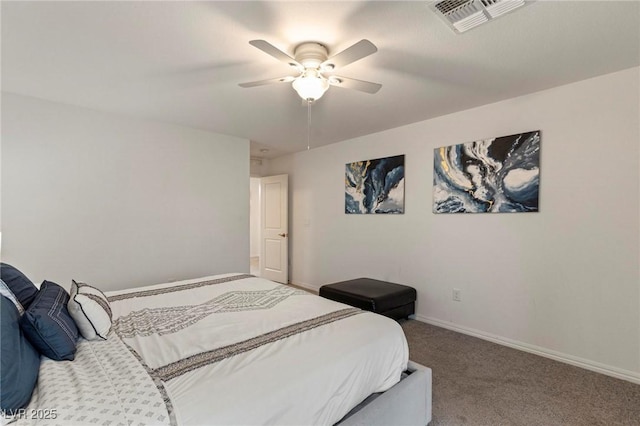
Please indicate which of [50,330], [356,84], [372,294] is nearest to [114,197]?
[50,330]

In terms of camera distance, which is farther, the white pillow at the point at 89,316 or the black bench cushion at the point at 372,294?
the black bench cushion at the point at 372,294

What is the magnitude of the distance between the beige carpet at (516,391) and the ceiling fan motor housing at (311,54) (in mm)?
2441

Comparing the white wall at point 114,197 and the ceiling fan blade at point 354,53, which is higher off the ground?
the ceiling fan blade at point 354,53

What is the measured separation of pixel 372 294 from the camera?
3311mm

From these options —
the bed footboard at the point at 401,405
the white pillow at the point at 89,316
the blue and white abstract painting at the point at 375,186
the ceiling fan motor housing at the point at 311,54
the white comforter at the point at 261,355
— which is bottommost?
the bed footboard at the point at 401,405

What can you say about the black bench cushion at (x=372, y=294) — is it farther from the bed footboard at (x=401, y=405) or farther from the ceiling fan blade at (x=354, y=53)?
the ceiling fan blade at (x=354, y=53)

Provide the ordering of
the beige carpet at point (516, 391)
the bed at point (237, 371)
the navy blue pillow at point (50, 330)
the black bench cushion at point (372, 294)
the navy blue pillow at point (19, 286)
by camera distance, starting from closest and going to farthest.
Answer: the bed at point (237, 371) < the navy blue pillow at point (50, 330) < the navy blue pillow at point (19, 286) < the beige carpet at point (516, 391) < the black bench cushion at point (372, 294)

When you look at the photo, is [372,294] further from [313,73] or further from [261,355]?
[313,73]

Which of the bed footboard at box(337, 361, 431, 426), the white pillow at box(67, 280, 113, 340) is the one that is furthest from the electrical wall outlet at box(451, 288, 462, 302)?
the white pillow at box(67, 280, 113, 340)

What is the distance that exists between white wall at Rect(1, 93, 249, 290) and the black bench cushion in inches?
64.9

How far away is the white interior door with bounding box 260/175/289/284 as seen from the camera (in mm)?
5480

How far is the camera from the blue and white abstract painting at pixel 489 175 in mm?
2814

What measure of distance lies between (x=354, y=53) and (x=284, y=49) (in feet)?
1.99

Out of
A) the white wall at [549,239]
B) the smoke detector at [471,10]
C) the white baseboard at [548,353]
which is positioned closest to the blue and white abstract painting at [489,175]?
the white wall at [549,239]
